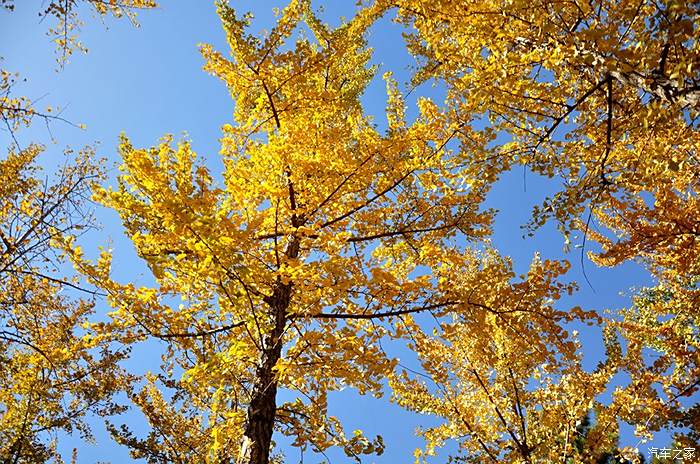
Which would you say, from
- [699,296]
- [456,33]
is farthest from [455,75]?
[699,296]

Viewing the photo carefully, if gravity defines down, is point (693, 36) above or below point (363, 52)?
below

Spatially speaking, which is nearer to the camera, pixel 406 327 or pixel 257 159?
pixel 257 159

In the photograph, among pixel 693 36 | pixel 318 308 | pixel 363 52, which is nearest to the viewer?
pixel 693 36

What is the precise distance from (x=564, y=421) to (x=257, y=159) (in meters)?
5.44

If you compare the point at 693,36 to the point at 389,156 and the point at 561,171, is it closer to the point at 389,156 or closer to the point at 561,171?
the point at 561,171

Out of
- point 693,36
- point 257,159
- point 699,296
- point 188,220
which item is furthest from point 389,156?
point 699,296

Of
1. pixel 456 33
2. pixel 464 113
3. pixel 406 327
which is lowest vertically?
pixel 406 327

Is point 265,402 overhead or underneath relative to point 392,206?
underneath

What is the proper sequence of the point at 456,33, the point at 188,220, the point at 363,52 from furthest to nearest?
1. the point at 363,52
2. the point at 456,33
3. the point at 188,220

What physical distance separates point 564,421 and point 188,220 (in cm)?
584

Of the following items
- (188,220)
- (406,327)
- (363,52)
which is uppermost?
(363,52)

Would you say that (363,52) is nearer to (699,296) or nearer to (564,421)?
(699,296)

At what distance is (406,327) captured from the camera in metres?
4.02

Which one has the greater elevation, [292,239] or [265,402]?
[292,239]
